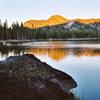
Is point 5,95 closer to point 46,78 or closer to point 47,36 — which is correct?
point 46,78

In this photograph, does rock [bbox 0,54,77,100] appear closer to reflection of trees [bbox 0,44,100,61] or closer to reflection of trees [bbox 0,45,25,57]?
reflection of trees [bbox 0,44,100,61]

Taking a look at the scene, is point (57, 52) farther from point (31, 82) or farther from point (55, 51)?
point (31, 82)

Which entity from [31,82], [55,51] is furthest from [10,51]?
[31,82]

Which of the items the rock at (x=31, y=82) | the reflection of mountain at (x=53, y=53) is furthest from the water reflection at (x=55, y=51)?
the rock at (x=31, y=82)

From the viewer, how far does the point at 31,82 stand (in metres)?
10.5

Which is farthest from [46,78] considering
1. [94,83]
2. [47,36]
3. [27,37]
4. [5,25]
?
[47,36]

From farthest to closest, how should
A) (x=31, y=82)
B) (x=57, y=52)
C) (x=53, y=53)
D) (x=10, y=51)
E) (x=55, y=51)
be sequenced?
(x=55, y=51) < (x=57, y=52) < (x=10, y=51) < (x=53, y=53) < (x=31, y=82)

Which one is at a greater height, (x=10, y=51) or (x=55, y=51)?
(x=10, y=51)

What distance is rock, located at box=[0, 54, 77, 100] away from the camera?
928cm

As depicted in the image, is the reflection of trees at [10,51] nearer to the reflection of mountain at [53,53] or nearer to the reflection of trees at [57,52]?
the reflection of trees at [57,52]

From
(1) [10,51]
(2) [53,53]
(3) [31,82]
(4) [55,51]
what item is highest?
(3) [31,82]

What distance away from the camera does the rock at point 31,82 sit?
365 inches

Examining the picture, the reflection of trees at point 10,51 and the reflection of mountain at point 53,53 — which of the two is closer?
the reflection of mountain at point 53,53

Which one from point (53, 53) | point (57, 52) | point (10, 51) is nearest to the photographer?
point (53, 53)
